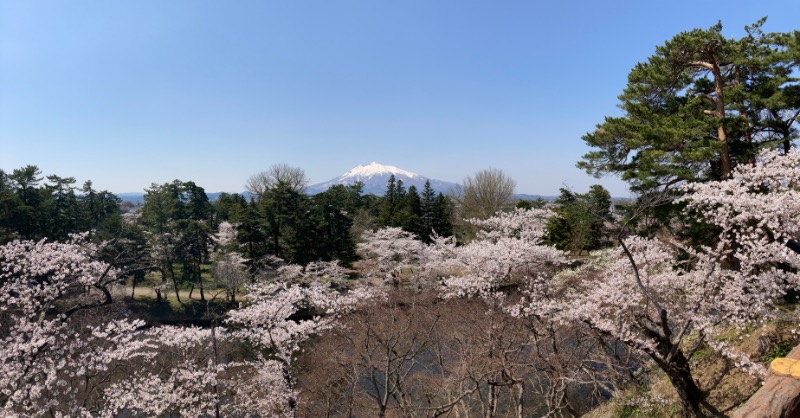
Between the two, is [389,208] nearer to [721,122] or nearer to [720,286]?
[721,122]

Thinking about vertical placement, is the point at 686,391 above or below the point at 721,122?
below

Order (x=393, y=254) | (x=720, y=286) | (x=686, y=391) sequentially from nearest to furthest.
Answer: (x=686, y=391), (x=720, y=286), (x=393, y=254)

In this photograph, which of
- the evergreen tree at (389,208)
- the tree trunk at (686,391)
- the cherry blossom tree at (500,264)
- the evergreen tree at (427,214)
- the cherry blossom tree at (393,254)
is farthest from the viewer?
the evergreen tree at (427,214)

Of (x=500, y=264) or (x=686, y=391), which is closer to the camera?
(x=686, y=391)

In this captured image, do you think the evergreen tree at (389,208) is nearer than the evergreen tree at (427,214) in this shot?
Yes

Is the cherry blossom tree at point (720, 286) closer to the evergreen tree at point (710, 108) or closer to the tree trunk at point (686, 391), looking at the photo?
the tree trunk at point (686, 391)

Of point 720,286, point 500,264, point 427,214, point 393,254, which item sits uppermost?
point 427,214

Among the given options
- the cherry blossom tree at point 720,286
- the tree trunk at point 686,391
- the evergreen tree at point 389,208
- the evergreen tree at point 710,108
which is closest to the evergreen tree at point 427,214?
the evergreen tree at point 389,208

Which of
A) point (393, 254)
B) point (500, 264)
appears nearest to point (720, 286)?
point (500, 264)

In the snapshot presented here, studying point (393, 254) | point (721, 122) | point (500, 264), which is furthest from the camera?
point (393, 254)

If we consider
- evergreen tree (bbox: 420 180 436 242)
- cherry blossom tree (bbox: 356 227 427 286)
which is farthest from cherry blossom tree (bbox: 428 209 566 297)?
evergreen tree (bbox: 420 180 436 242)

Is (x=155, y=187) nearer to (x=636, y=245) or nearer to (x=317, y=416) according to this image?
(x=317, y=416)

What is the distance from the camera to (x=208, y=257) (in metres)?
33.4

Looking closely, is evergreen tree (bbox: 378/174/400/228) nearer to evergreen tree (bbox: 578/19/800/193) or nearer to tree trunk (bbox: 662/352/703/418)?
evergreen tree (bbox: 578/19/800/193)
